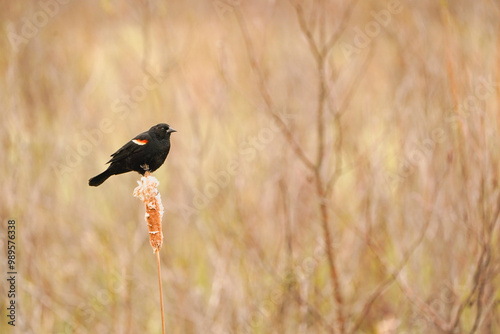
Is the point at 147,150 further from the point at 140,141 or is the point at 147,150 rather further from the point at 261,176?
the point at 261,176

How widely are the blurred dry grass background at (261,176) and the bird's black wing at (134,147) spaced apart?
3.27 ft

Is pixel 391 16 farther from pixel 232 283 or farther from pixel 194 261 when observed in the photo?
pixel 194 261

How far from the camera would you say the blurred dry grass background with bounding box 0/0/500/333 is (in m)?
3.60

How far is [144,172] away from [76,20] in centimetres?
428

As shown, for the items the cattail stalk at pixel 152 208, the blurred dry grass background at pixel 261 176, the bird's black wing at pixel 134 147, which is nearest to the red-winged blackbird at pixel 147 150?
the bird's black wing at pixel 134 147

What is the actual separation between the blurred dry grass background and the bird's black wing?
998 millimetres

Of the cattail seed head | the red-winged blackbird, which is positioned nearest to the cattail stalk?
the cattail seed head

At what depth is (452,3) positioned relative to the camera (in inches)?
156

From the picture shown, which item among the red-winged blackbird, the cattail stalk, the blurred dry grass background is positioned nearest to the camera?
the cattail stalk

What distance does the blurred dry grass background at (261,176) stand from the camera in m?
3.60

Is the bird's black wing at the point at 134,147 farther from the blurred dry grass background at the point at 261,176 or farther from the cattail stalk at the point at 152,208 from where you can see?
the blurred dry grass background at the point at 261,176

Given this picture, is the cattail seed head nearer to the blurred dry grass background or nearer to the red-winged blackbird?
Answer: the red-winged blackbird

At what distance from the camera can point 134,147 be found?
2307 mm

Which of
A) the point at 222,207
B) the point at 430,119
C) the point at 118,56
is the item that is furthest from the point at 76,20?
the point at 430,119
